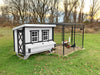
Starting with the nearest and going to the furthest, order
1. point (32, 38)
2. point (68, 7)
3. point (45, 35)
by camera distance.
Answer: point (32, 38)
point (45, 35)
point (68, 7)

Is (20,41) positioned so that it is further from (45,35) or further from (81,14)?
(81,14)

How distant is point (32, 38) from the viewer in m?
6.95

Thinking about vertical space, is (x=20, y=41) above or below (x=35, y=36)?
below

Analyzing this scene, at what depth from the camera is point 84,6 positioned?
1248 inches

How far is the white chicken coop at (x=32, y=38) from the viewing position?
21.2 ft

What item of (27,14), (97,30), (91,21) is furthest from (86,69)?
(91,21)

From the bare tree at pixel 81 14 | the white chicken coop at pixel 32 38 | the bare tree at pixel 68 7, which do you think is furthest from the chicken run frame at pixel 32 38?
the bare tree at pixel 81 14

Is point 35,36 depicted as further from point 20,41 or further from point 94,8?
point 94,8

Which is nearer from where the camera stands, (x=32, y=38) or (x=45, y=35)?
(x=32, y=38)

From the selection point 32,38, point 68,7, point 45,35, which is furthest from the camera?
point 68,7

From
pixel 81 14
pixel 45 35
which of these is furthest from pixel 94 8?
pixel 45 35

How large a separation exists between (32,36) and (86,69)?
463 centimetres

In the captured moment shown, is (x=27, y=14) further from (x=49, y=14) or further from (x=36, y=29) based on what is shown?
(x=36, y=29)

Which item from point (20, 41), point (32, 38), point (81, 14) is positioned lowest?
point (20, 41)
